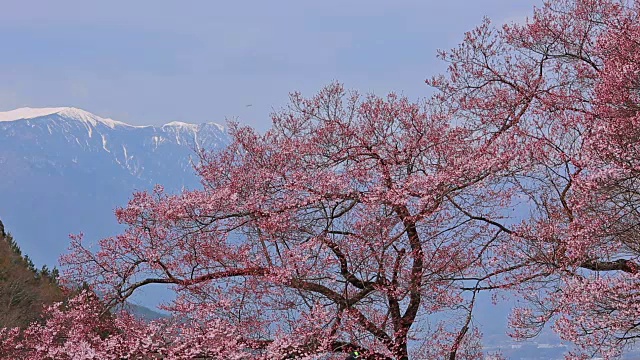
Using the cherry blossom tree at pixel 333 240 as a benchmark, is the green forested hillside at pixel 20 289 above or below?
above

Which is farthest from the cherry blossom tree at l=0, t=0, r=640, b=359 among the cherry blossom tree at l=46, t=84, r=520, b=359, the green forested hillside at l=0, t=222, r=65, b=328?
the green forested hillside at l=0, t=222, r=65, b=328

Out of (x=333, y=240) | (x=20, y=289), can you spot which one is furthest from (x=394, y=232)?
(x=20, y=289)

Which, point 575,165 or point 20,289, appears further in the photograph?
point 20,289

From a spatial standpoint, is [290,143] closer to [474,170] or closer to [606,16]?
[474,170]

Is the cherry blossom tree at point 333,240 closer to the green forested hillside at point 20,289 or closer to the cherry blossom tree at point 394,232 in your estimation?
the cherry blossom tree at point 394,232

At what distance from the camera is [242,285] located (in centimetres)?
1141

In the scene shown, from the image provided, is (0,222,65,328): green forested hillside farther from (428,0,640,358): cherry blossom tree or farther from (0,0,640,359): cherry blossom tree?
(428,0,640,358): cherry blossom tree

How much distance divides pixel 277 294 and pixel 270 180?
1772 millimetres

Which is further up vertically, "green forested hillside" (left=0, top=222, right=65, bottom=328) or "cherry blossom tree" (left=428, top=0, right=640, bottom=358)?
"green forested hillside" (left=0, top=222, right=65, bottom=328)

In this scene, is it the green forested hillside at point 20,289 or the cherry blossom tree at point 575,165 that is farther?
the green forested hillside at point 20,289

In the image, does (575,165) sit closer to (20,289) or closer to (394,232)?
Answer: (394,232)

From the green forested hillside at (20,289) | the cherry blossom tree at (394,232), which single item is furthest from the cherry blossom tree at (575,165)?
the green forested hillside at (20,289)

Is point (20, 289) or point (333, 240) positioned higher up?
point (20, 289)

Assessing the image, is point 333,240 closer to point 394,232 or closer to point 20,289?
point 394,232
